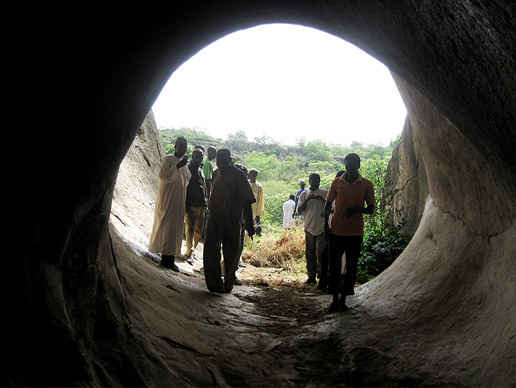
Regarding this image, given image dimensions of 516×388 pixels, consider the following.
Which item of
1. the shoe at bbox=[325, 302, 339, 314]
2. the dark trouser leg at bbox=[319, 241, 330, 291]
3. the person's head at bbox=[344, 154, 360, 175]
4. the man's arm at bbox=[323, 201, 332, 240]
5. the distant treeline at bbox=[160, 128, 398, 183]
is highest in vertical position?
the distant treeline at bbox=[160, 128, 398, 183]

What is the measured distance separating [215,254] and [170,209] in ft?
4.05

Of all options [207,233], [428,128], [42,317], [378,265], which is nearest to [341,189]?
[428,128]

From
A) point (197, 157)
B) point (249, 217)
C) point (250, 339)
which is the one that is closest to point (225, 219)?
point (249, 217)

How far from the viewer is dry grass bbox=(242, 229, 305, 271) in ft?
37.2

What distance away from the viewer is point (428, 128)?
5750 mm

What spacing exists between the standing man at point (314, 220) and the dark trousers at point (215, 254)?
5.68 ft

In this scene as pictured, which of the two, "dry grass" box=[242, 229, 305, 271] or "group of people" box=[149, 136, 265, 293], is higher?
"group of people" box=[149, 136, 265, 293]

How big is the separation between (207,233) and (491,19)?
15.0 ft

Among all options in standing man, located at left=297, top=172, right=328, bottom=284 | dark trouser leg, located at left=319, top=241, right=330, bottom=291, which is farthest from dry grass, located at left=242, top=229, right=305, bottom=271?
dark trouser leg, located at left=319, top=241, right=330, bottom=291

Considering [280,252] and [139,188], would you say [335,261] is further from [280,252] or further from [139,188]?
[139,188]

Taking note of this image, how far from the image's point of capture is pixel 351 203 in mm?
5367

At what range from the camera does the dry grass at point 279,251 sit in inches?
446

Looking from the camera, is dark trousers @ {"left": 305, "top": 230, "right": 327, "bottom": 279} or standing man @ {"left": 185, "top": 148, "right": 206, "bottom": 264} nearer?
dark trousers @ {"left": 305, "top": 230, "right": 327, "bottom": 279}

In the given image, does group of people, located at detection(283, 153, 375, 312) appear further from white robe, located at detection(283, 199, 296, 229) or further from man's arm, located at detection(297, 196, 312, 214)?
white robe, located at detection(283, 199, 296, 229)
